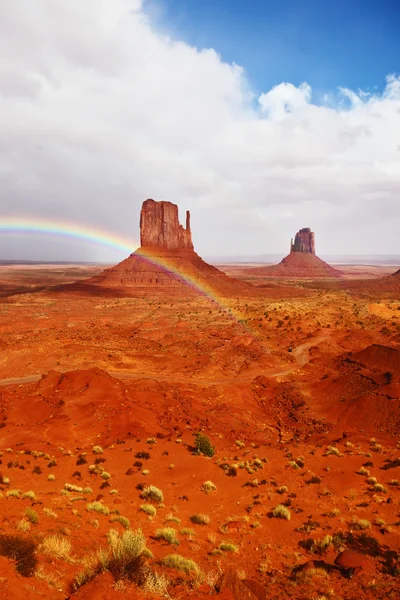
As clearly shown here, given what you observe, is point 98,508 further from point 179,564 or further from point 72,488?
point 179,564

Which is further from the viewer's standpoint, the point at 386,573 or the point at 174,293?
the point at 174,293

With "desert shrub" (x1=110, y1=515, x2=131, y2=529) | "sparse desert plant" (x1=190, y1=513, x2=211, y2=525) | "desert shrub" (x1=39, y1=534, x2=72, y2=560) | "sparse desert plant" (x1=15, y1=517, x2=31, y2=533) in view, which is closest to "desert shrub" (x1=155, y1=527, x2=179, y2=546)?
"desert shrub" (x1=110, y1=515, x2=131, y2=529)

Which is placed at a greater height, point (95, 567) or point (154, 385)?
point (95, 567)

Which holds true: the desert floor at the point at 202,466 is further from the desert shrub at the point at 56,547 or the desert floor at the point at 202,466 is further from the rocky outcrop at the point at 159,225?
the rocky outcrop at the point at 159,225

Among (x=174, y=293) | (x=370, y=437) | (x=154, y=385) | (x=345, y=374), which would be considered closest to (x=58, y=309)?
(x=174, y=293)

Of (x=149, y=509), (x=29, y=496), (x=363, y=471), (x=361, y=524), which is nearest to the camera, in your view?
(x=361, y=524)

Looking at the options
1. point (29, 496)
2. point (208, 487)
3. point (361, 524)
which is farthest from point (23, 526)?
point (361, 524)

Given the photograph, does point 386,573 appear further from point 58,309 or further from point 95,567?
point 58,309
